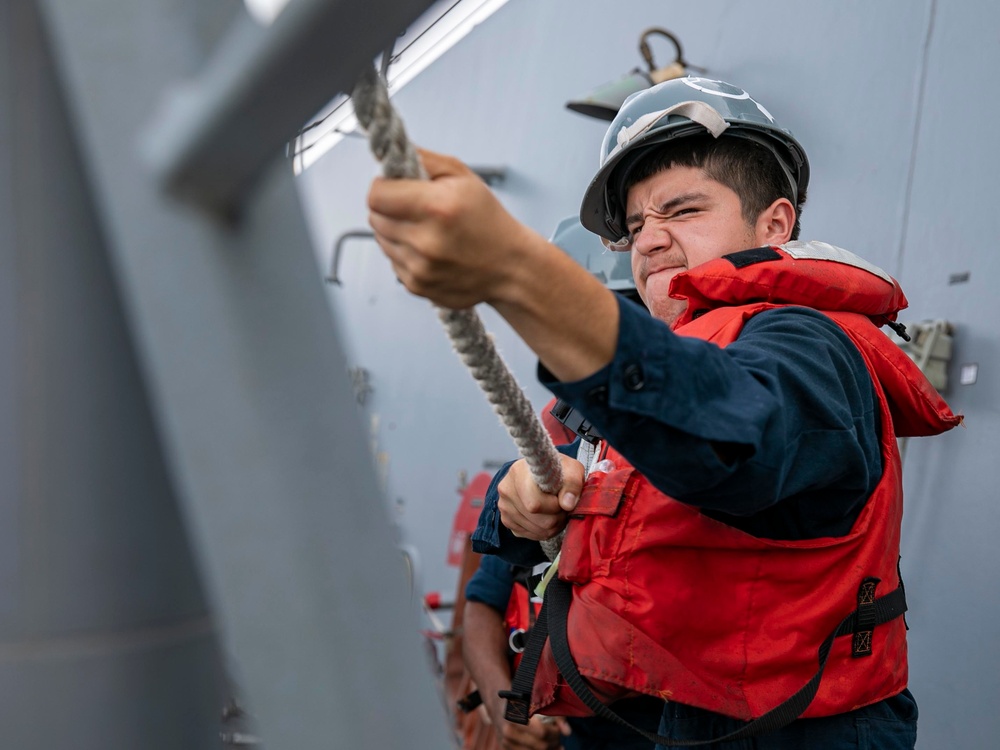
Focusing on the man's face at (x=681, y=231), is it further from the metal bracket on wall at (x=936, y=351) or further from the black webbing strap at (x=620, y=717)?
the metal bracket on wall at (x=936, y=351)

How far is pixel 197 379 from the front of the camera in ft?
1.76

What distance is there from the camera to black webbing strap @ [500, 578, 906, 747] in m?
0.92

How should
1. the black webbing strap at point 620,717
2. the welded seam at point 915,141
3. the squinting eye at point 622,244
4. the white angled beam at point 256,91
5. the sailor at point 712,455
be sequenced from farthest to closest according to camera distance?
the welded seam at point 915,141 < the squinting eye at point 622,244 < the black webbing strap at point 620,717 < the sailor at point 712,455 < the white angled beam at point 256,91

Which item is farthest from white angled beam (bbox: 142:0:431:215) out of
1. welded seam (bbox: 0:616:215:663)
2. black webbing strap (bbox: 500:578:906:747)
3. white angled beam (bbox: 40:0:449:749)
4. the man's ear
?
the man's ear

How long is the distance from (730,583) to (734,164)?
635 millimetres

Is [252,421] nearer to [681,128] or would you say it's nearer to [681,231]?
[681,231]

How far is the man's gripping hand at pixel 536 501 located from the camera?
40.8 inches

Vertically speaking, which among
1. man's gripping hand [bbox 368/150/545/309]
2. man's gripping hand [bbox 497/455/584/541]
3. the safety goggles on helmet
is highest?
the safety goggles on helmet

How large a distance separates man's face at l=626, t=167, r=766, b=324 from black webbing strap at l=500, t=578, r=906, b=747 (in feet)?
1.43

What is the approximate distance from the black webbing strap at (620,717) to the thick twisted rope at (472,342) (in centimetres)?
15

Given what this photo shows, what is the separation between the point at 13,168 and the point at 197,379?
29 centimetres

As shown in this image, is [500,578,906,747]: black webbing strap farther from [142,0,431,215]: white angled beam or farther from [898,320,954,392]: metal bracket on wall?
[898,320,954,392]: metal bracket on wall

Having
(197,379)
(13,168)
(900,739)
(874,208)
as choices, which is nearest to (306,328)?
(197,379)

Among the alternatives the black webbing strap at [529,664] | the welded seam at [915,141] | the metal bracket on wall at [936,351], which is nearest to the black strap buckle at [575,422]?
the black webbing strap at [529,664]
